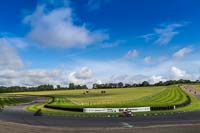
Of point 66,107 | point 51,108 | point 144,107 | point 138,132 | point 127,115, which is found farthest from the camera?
point 51,108

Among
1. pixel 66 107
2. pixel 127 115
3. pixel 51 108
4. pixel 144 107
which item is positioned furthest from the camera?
pixel 51 108

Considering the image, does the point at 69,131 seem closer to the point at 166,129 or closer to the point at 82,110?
the point at 166,129

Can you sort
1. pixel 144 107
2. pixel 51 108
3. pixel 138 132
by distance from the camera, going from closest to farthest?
pixel 138 132 → pixel 144 107 → pixel 51 108

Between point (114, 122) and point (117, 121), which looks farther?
point (117, 121)

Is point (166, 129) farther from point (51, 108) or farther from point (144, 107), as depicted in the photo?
point (51, 108)

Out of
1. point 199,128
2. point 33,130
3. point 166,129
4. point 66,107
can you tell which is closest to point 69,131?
point 33,130

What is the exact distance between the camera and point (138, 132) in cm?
3397

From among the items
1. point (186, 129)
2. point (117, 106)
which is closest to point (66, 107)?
point (117, 106)

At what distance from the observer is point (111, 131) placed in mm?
35188

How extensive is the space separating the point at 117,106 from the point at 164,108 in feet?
31.4

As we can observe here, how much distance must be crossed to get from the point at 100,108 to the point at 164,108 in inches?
510

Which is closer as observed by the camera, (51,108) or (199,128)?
(199,128)

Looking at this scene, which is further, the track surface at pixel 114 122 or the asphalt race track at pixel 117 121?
the asphalt race track at pixel 117 121

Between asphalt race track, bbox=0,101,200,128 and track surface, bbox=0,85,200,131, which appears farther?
asphalt race track, bbox=0,101,200,128
